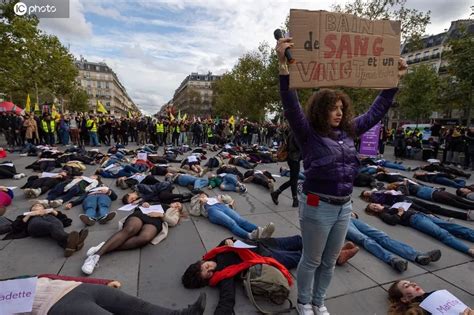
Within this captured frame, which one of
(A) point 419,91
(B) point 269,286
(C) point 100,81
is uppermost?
(C) point 100,81

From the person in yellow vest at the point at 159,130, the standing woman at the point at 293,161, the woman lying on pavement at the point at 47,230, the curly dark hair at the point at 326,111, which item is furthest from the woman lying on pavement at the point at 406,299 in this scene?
the person in yellow vest at the point at 159,130

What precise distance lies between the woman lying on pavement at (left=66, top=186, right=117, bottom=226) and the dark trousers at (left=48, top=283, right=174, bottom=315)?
2.71m

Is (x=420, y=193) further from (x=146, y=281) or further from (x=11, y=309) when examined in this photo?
(x=11, y=309)

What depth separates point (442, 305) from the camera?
8.04 ft

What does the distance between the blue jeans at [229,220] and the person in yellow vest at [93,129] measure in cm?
1457

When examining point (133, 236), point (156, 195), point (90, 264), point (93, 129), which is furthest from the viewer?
point (93, 129)

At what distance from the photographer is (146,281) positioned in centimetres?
313

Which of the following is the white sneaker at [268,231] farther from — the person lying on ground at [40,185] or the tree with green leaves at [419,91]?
the tree with green leaves at [419,91]

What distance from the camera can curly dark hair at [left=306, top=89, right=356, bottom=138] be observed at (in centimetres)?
210

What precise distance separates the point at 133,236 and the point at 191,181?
3.63 metres

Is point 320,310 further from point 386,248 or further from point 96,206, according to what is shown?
point 96,206

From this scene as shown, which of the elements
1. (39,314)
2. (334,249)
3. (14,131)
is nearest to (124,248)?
(39,314)

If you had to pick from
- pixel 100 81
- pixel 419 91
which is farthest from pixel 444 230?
pixel 100 81

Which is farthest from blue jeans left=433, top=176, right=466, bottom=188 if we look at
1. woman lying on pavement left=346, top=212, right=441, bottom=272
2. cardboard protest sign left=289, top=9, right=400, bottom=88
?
cardboard protest sign left=289, top=9, right=400, bottom=88
